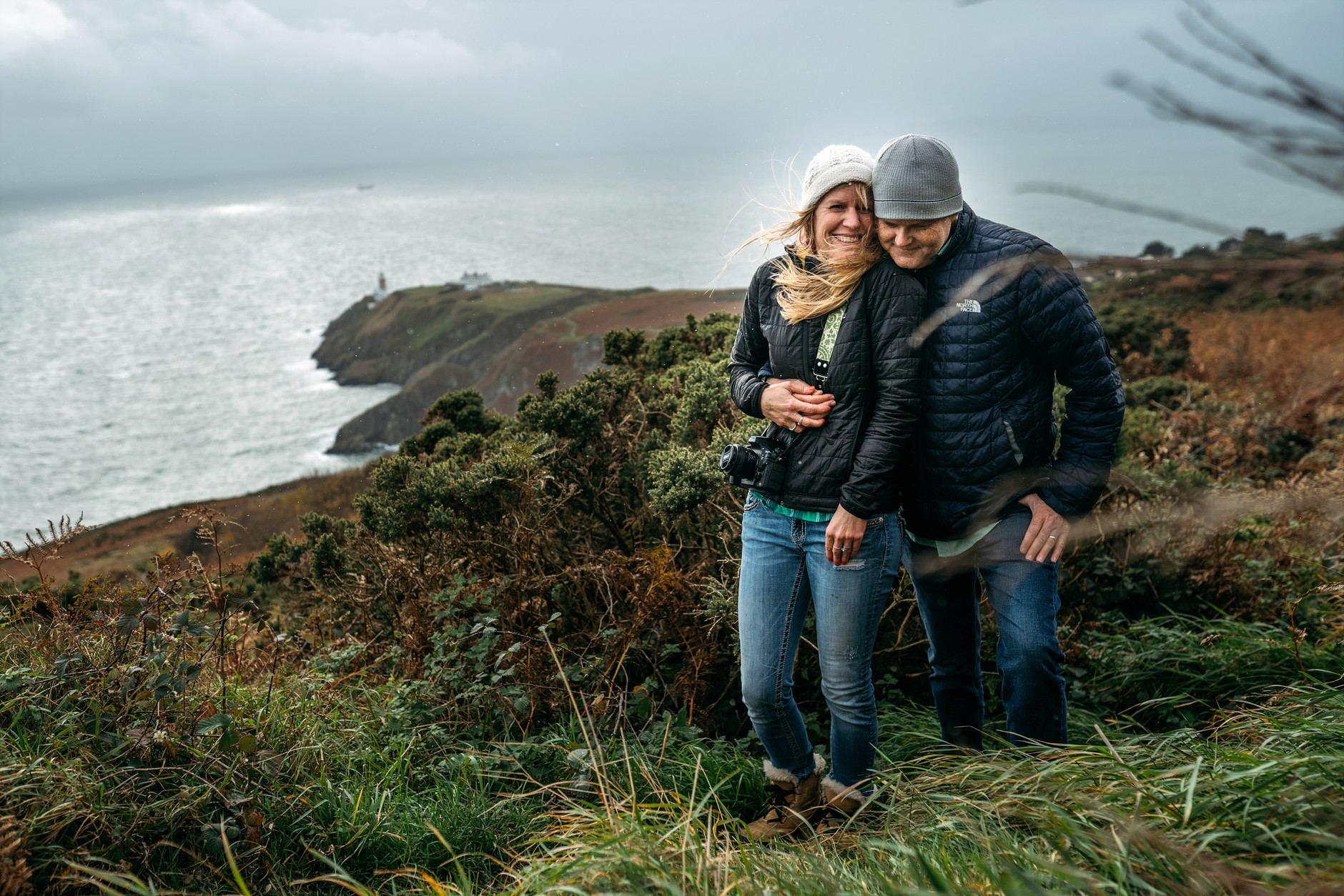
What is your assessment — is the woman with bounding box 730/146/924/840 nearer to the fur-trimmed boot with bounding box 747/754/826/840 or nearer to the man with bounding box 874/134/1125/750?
the fur-trimmed boot with bounding box 747/754/826/840

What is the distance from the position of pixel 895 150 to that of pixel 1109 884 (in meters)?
1.81

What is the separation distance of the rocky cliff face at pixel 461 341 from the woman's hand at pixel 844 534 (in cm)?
2035

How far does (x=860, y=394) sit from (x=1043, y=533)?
26.7 inches

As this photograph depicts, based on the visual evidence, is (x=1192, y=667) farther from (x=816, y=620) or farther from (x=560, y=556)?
(x=560, y=556)

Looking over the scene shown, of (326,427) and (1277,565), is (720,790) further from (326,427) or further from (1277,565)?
(326,427)

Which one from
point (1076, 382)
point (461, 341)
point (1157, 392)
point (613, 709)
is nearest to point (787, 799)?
point (613, 709)

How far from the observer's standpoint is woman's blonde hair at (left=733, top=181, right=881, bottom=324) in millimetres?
2242

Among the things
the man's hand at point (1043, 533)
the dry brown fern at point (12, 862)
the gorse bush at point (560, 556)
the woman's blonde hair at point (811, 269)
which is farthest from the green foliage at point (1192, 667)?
the dry brown fern at point (12, 862)

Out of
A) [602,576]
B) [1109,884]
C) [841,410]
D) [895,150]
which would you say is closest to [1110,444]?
[841,410]

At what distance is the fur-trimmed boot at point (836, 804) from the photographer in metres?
2.33

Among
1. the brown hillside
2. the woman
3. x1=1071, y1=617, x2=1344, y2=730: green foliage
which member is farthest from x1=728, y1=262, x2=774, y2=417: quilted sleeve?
the brown hillside

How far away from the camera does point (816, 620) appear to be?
2430 mm

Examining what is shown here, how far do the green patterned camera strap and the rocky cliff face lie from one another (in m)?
20.2

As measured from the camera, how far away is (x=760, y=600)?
2.41 meters
